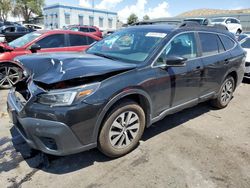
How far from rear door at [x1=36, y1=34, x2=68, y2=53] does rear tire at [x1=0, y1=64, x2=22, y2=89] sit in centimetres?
85

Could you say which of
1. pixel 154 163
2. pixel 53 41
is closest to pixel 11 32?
pixel 53 41

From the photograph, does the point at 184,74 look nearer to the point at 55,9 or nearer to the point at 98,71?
the point at 98,71

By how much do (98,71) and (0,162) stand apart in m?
1.74

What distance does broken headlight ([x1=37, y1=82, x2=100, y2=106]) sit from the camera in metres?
2.66

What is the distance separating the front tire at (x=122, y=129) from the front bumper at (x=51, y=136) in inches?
9.6

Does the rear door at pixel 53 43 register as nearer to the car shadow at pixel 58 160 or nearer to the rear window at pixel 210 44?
the car shadow at pixel 58 160

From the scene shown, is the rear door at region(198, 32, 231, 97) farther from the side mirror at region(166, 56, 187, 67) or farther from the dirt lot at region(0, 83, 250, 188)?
the side mirror at region(166, 56, 187, 67)

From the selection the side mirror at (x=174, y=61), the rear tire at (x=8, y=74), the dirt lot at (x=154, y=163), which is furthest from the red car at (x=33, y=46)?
the side mirror at (x=174, y=61)

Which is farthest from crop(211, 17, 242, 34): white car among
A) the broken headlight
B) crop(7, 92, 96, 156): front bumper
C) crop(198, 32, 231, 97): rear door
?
crop(7, 92, 96, 156): front bumper

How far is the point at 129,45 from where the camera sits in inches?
155

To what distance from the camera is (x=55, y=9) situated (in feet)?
145

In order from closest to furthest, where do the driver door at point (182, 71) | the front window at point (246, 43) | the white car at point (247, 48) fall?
the driver door at point (182, 71) → the white car at point (247, 48) → the front window at point (246, 43)

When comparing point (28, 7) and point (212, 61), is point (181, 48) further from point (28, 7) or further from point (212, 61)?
point (28, 7)

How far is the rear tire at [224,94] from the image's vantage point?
16.6 feet
